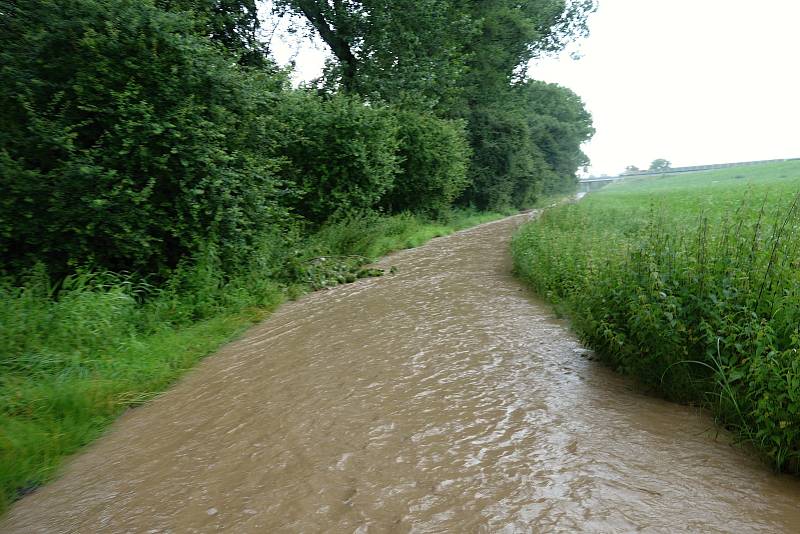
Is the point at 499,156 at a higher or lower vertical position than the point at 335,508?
higher

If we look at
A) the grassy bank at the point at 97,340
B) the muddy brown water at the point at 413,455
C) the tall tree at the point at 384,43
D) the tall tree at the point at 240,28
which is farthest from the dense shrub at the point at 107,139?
the tall tree at the point at 384,43

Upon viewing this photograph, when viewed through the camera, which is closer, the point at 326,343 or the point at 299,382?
the point at 299,382

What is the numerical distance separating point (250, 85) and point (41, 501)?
7886mm

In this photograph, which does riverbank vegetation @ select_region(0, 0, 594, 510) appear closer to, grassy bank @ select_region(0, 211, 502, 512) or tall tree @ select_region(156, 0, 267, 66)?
grassy bank @ select_region(0, 211, 502, 512)

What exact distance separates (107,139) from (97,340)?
134 inches

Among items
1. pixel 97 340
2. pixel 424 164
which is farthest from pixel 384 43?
pixel 97 340

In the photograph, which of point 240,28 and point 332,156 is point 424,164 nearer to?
point 332,156

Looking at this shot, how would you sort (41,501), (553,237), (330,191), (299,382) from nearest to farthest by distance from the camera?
(41,501) → (299,382) → (553,237) → (330,191)

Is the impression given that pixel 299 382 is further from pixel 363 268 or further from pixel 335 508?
pixel 363 268

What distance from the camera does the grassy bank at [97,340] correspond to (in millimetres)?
4762

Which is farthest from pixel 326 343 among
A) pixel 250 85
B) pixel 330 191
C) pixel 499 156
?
pixel 499 156

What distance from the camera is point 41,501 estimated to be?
4.08m

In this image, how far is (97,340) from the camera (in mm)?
6555

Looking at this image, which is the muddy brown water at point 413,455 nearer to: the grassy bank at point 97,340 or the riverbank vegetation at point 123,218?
the grassy bank at point 97,340
